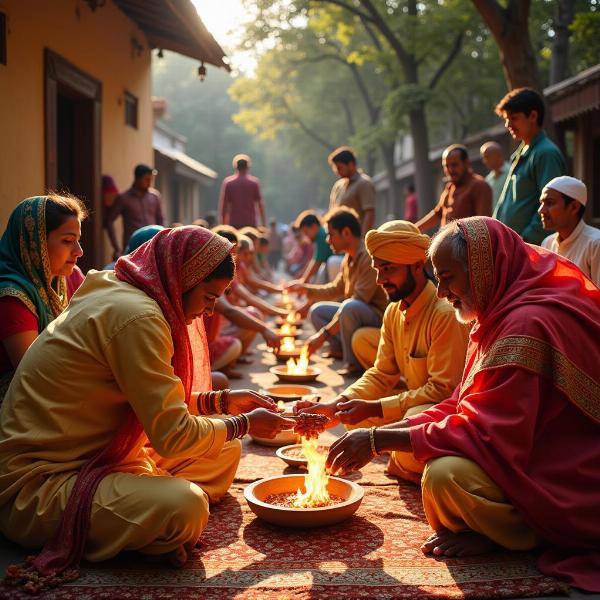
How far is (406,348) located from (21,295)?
2.22m

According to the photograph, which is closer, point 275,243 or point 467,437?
point 467,437

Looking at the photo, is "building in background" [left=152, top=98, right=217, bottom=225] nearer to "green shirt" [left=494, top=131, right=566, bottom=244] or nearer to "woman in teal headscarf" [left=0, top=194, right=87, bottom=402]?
"green shirt" [left=494, top=131, right=566, bottom=244]

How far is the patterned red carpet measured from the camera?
287 centimetres

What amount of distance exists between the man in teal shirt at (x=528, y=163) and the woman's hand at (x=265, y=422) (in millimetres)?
3377

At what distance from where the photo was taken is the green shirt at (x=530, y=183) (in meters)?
6.18

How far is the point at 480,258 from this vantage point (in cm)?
323

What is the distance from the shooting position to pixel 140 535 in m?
3.03

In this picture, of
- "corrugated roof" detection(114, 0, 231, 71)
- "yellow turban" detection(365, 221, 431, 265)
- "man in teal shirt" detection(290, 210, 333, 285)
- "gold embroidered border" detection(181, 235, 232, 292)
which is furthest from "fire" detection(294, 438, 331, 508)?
"man in teal shirt" detection(290, 210, 333, 285)

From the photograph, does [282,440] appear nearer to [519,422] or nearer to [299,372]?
[299,372]

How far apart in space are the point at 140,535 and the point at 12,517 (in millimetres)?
544

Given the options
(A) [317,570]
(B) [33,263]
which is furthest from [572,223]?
(B) [33,263]

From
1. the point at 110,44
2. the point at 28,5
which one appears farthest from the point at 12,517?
the point at 110,44

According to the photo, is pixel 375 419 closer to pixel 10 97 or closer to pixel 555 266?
pixel 555 266

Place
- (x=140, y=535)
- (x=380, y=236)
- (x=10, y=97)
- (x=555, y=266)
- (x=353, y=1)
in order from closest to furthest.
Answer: (x=140, y=535) → (x=555, y=266) → (x=380, y=236) → (x=10, y=97) → (x=353, y=1)
